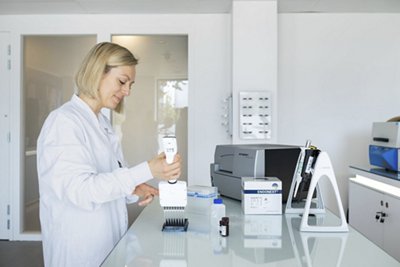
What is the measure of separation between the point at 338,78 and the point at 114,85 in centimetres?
303

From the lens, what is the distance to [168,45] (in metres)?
3.88

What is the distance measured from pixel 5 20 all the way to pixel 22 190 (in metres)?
1.85

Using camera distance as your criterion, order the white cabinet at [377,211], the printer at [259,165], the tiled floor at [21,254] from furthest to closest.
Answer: the tiled floor at [21,254] → the white cabinet at [377,211] → the printer at [259,165]

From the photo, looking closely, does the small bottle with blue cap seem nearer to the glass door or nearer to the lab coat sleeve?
the lab coat sleeve

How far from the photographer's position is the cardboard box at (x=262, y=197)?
1.64 metres

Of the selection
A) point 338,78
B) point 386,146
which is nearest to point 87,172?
point 386,146

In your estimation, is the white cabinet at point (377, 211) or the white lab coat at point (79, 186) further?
the white cabinet at point (377, 211)

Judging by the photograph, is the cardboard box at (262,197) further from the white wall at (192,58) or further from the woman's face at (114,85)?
the white wall at (192,58)

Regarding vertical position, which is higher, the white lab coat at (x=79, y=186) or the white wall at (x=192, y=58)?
the white wall at (x=192, y=58)

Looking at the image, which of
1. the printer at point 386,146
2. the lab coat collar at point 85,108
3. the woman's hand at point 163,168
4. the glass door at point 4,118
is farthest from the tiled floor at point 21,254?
the printer at point 386,146

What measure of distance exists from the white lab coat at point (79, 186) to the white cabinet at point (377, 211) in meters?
1.97

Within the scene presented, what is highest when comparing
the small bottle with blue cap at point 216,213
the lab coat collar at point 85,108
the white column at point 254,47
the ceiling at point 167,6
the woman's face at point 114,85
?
the ceiling at point 167,6

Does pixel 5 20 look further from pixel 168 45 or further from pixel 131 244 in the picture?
pixel 131 244

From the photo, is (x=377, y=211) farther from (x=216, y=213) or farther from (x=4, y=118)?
(x=4, y=118)
